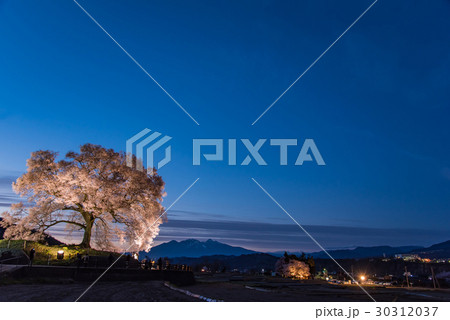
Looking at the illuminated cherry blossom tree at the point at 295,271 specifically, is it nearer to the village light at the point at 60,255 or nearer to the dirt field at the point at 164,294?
the village light at the point at 60,255

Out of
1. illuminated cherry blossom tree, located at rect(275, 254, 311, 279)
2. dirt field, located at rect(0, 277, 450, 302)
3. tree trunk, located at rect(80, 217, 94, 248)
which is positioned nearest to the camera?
dirt field, located at rect(0, 277, 450, 302)

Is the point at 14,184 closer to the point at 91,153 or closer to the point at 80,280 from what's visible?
the point at 91,153

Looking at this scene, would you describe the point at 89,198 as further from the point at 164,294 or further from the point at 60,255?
the point at 164,294

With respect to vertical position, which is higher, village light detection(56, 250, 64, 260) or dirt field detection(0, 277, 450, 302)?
village light detection(56, 250, 64, 260)

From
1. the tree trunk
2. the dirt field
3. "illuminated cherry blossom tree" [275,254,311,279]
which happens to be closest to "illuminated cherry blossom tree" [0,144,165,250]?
the tree trunk

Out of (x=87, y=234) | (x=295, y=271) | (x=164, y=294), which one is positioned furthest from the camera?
(x=295, y=271)

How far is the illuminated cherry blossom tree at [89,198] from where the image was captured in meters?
28.3

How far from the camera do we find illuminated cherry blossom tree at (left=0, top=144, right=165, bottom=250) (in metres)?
28.3

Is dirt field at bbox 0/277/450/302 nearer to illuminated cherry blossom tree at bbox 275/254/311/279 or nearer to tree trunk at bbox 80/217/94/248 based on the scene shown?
tree trunk at bbox 80/217/94/248

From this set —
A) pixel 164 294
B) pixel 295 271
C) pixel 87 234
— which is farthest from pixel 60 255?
pixel 295 271

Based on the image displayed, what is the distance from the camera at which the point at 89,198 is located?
1114 inches

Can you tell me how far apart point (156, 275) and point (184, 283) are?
388 centimetres
